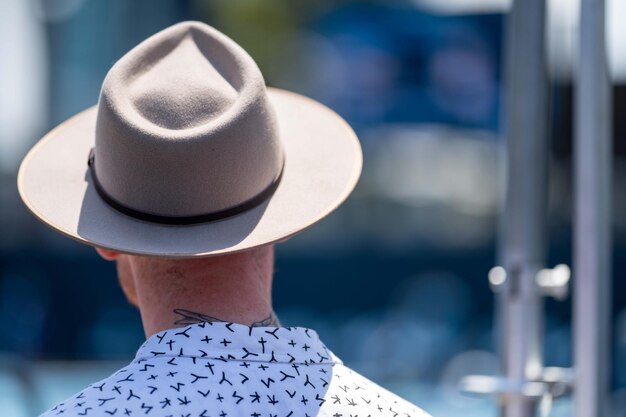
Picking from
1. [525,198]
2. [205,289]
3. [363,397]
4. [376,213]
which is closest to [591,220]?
[525,198]

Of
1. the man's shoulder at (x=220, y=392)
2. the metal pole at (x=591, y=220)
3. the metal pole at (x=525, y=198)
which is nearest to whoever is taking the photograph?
the man's shoulder at (x=220, y=392)

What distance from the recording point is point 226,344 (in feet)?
5.45

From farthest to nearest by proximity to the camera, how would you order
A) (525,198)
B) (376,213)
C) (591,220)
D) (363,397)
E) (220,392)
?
(376,213), (525,198), (591,220), (363,397), (220,392)

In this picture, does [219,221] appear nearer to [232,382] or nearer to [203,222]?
[203,222]

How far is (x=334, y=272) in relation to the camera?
10.4 metres

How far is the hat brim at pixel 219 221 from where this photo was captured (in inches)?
68.7

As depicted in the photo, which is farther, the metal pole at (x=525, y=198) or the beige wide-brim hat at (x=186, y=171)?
the metal pole at (x=525, y=198)

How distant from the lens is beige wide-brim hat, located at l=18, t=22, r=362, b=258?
5.70 ft

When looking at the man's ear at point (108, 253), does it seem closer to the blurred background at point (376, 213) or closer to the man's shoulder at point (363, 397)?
the man's shoulder at point (363, 397)

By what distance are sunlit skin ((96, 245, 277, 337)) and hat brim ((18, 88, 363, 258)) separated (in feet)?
0.16

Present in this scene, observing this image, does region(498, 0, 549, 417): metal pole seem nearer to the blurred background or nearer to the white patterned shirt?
the white patterned shirt

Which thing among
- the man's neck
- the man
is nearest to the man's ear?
the man

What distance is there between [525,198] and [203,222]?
114 centimetres

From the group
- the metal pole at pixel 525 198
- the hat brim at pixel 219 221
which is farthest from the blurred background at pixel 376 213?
the hat brim at pixel 219 221
